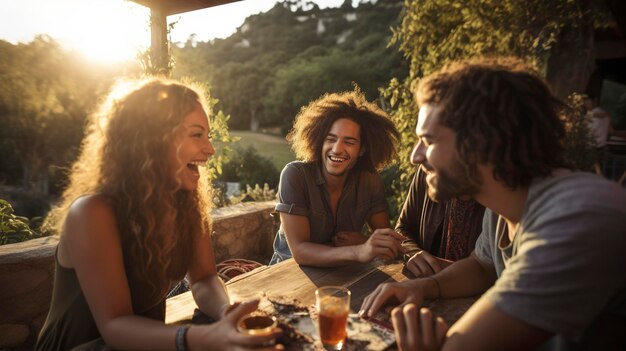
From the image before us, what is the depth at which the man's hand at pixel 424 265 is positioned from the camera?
79.8 inches

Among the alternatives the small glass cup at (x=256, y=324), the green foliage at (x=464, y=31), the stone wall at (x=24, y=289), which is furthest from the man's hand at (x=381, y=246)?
the green foliage at (x=464, y=31)

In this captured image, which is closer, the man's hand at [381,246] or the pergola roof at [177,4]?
the man's hand at [381,246]

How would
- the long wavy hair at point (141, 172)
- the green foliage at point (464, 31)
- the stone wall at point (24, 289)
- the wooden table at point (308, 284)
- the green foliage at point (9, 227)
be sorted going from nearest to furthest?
the long wavy hair at point (141, 172), the wooden table at point (308, 284), the stone wall at point (24, 289), the green foliage at point (9, 227), the green foliage at point (464, 31)

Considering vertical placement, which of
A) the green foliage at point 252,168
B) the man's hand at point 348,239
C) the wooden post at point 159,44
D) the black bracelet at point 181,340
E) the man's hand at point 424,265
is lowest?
the green foliage at point 252,168

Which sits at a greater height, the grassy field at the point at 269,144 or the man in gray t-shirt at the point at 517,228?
the man in gray t-shirt at the point at 517,228

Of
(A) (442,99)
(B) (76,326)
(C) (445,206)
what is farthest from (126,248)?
(C) (445,206)

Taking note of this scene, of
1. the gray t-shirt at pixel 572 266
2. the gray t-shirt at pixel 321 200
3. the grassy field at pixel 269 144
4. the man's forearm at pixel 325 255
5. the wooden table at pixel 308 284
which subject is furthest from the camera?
the grassy field at pixel 269 144

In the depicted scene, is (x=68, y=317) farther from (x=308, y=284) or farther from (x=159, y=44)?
(x=159, y=44)

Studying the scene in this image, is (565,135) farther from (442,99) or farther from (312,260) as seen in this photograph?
(312,260)

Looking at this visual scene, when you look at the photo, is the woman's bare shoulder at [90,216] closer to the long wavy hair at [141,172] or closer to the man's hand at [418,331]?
the long wavy hair at [141,172]

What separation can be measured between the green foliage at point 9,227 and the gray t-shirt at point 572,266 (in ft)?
12.6

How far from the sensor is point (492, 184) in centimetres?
143

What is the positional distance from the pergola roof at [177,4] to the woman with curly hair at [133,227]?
214 centimetres

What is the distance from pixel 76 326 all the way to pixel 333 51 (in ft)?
99.1
